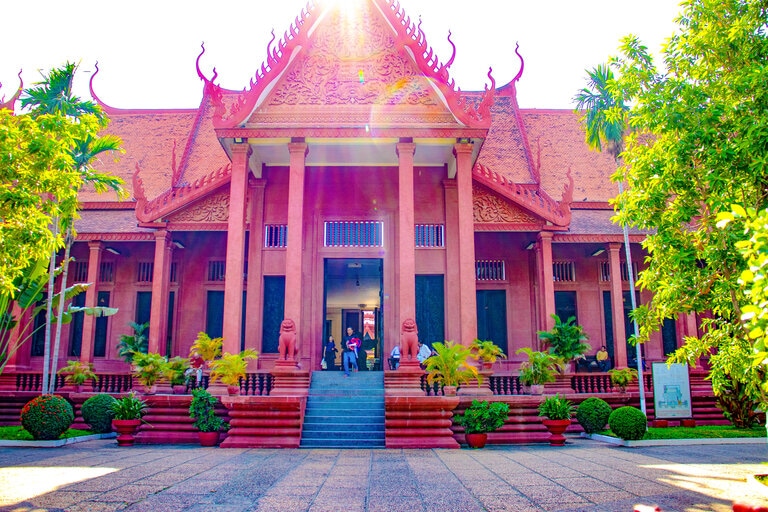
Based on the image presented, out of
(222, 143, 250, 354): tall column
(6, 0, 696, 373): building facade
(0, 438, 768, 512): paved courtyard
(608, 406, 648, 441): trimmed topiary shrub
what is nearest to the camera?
(0, 438, 768, 512): paved courtyard

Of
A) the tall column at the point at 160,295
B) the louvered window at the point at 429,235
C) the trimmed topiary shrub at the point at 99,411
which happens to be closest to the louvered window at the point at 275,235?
the tall column at the point at 160,295

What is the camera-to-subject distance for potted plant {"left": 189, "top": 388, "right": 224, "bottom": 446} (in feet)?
36.6

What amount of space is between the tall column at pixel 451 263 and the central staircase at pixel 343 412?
2.93 metres

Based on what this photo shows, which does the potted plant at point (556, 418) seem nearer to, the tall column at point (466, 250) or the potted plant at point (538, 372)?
the potted plant at point (538, 372)

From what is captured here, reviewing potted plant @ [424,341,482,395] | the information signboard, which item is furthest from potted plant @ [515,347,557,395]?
the information signboard

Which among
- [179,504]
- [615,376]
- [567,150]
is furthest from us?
[567,150]

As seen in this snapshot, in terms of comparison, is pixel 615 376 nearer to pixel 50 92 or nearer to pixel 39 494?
pixel 39 494

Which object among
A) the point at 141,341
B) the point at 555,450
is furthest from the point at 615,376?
the point at 141,341

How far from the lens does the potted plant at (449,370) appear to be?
11648 mm

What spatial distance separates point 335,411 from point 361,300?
12.3 metres

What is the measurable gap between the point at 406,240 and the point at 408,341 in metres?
2.35

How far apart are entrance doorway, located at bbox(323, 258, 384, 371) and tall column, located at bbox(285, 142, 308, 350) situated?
288 centimetres

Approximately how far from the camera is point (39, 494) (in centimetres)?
598

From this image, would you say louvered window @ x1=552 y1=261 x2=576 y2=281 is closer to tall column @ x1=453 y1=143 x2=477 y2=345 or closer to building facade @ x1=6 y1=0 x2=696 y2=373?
building facade @ x1=6 y1=0 x2=696 y2=373
